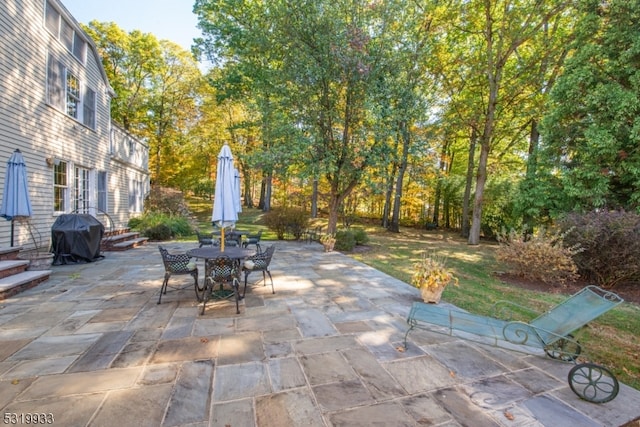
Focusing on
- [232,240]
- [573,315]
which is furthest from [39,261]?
[573,315]

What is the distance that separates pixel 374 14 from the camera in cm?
944

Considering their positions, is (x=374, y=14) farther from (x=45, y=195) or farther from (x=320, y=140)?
(x=45, y=195)

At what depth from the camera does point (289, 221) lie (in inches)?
482

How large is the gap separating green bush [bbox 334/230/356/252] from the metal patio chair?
671cm

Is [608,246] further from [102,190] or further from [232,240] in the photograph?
[102,190]

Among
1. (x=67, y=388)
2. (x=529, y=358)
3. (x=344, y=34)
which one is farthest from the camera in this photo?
(x=344, y=34)

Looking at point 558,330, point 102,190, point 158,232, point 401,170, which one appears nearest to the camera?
point 558,330

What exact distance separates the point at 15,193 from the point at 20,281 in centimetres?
190

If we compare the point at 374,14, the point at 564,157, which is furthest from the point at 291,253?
the point at 564,157

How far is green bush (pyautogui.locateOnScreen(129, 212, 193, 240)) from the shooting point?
461 inches

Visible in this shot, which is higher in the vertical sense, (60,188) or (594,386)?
(60,188)

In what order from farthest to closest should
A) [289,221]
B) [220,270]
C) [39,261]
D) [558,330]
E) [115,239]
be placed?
→ [289,221] < [115,239] < [39,261] < [220,270] < [558,330]

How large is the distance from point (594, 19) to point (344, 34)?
8.75 m

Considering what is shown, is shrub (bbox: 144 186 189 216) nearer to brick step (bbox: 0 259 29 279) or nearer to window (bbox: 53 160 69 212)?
window (bbox: 53 160 69 212)
